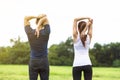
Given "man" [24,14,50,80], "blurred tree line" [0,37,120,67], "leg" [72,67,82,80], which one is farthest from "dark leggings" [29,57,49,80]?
"blurred tree line" [0,37,120,67]

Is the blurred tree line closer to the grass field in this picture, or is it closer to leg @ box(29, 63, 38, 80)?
the grass field

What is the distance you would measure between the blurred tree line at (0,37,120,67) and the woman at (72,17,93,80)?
19.9 meters

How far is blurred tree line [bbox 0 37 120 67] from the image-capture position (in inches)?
1273

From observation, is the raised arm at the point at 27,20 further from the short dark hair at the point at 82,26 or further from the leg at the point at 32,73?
the short dark hair at the point at 82,26

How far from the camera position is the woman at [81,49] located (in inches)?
406

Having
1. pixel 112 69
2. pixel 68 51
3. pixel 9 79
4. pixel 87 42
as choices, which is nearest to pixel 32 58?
pixel 87 42

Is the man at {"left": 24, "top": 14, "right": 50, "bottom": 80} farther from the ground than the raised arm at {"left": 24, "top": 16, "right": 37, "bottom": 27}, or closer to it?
closer to it

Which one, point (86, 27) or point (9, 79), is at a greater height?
point (86, 27)

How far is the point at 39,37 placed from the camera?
33.9 ft

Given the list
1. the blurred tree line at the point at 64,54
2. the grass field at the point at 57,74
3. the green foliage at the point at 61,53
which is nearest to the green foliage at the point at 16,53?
the blurred tree line at the point at 64,54

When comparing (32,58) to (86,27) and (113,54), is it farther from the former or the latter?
(113,54)

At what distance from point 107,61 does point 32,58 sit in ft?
78.6

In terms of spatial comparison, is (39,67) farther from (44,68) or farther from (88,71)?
(88,71)

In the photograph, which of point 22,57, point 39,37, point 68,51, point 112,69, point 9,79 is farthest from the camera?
point 22,57
